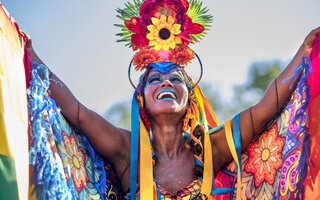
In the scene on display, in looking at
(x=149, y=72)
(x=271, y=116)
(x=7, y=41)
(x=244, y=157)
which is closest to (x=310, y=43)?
(x=271, y=116)

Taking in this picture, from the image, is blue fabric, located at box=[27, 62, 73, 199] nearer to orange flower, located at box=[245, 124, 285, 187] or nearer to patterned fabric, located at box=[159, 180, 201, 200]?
patterned fabric, located at box=[159, 180, 201, 200]

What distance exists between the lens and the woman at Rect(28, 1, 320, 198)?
3375 mm

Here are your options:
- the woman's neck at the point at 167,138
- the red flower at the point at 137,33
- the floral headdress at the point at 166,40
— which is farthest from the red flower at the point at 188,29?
the woman's neck at the point at 167,138

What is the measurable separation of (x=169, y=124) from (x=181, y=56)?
20.0 inches

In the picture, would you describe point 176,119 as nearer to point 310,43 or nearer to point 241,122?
point 241,122

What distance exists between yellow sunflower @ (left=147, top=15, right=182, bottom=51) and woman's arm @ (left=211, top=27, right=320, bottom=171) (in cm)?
73

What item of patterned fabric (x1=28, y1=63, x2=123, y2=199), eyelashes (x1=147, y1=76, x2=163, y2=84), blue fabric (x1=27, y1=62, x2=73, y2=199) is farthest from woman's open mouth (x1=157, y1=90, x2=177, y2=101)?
blue fabric (x1=27, y1=62, x2=73, y2=199)

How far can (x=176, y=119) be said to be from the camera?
3.80m

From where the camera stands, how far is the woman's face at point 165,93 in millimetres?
3686

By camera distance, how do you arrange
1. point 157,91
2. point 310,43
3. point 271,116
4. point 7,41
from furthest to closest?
point 157,91
point 271,116
point 310,43
point 7,41

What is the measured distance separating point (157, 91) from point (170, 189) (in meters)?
0.67

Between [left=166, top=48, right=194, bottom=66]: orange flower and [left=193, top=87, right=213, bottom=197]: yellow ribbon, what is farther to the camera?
[left=166, top=48, right=194, bottom=66]: orange flower

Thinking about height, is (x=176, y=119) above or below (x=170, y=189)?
above

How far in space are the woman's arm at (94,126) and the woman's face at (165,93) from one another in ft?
0.90
